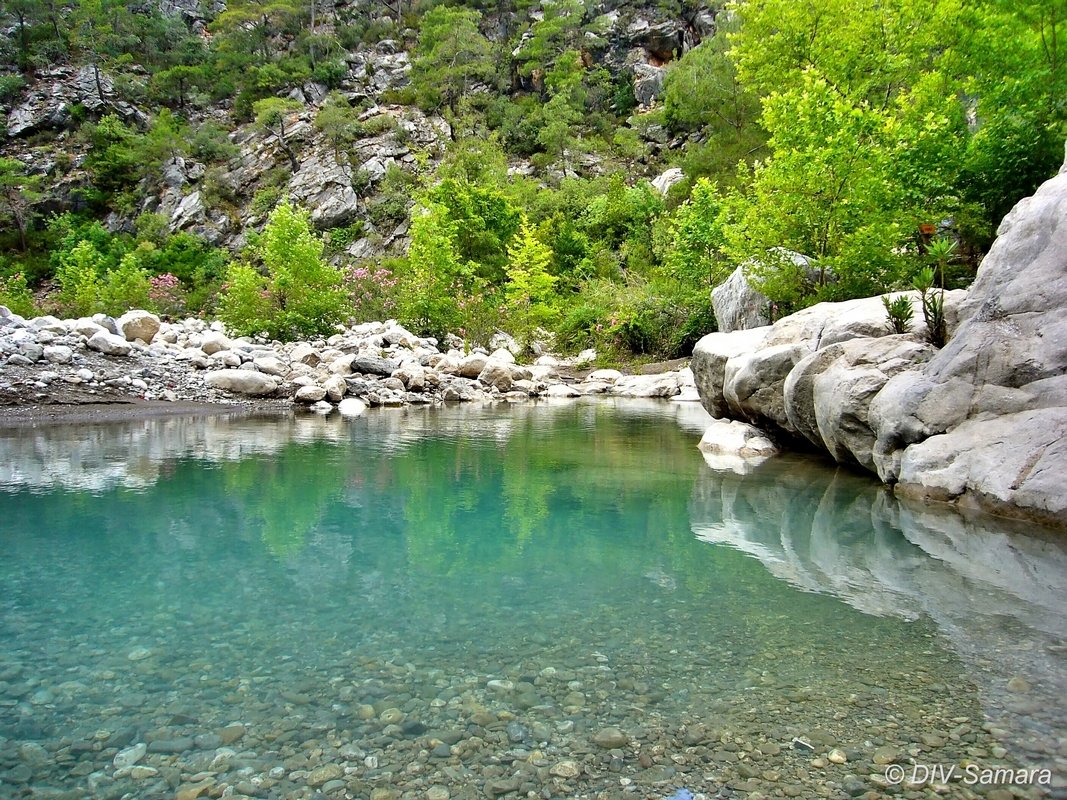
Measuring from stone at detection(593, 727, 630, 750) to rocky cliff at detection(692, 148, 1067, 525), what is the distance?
5243 mm

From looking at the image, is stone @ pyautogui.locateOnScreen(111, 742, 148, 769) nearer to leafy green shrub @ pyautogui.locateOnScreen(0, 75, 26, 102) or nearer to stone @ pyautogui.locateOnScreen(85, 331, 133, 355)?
stone @ pyautogui.locateOnScreen(85, 331, 133, 355)

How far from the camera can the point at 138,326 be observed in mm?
20188

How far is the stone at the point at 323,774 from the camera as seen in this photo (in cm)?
254

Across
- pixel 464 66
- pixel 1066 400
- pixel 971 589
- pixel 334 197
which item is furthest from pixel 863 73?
pixel 464 66

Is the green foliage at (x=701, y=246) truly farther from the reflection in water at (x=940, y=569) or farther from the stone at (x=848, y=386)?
the reflection in water at (x=940, y=569)

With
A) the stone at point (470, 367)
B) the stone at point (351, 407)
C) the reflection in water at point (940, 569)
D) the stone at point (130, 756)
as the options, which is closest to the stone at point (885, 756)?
the reflection in water at point (940, 569)

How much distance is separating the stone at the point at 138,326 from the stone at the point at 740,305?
18358 mm

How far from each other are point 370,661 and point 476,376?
62.7ft

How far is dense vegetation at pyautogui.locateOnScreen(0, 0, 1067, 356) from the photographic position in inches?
506

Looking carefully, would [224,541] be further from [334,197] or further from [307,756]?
[334,197]

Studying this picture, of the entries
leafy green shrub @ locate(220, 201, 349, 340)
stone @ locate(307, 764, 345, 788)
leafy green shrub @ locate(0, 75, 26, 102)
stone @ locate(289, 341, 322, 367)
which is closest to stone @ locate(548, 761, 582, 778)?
stone @ locate(307, 764, 345, 788)

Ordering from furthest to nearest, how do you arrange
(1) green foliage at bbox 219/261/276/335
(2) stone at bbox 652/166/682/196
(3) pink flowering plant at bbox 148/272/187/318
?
(2) stone at bbox 652/166/682/196 → (3) pink flowering plant at bbox 148/272/187/318 → (1) green foliage at bbox 219/261/276/335

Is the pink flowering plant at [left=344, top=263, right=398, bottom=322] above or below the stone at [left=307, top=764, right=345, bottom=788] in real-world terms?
above

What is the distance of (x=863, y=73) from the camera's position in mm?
18234
